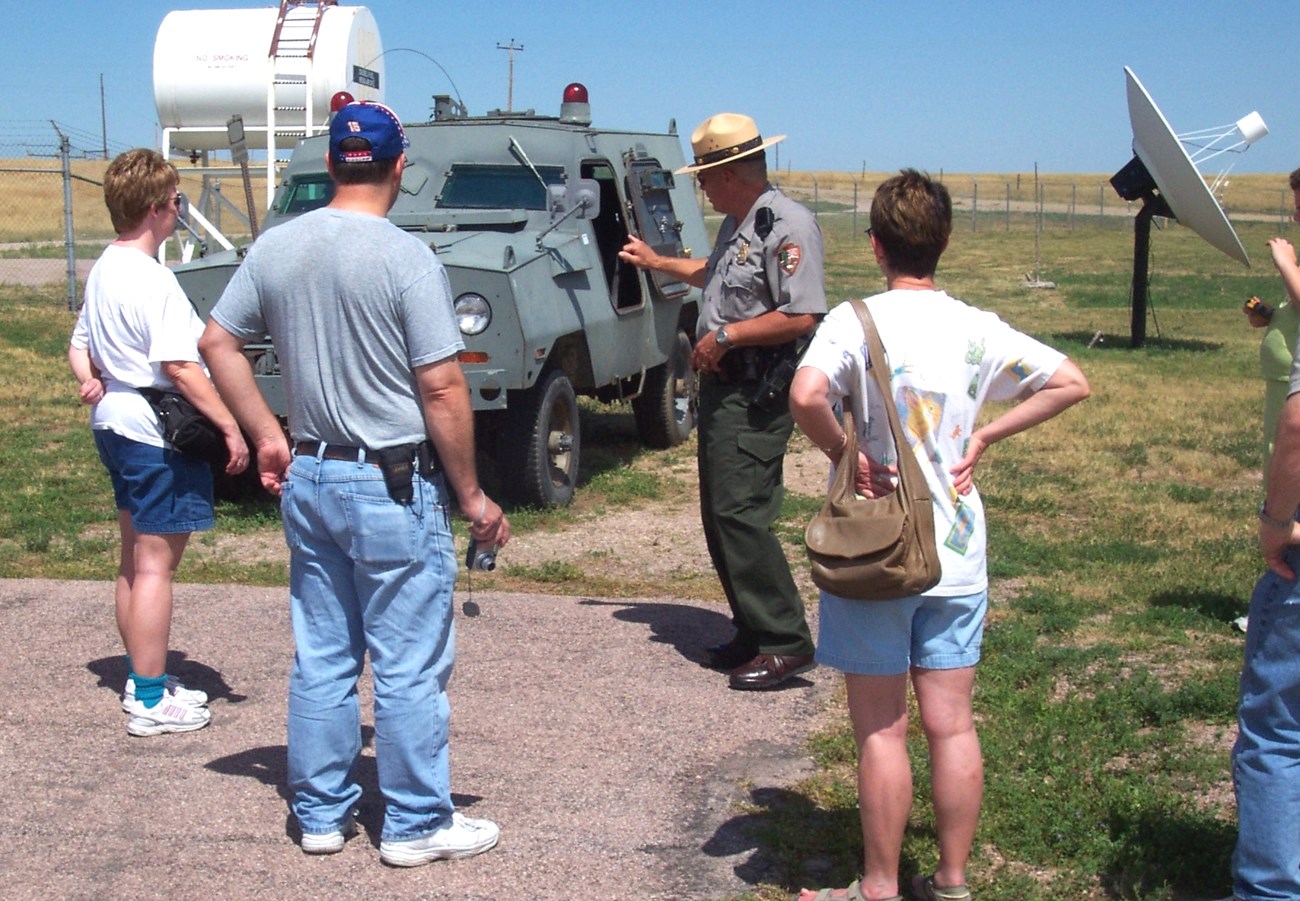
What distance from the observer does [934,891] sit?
339 centimetres

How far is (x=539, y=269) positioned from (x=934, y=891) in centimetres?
492

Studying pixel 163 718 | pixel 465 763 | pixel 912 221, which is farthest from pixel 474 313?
pixel 912 221

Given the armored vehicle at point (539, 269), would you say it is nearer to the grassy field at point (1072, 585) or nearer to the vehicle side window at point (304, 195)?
the vehicle side window at point (304, 195)

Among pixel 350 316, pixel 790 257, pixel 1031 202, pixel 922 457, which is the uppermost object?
pixel 1031 202

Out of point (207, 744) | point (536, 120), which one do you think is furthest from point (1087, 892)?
point (536, 120)

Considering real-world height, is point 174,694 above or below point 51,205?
below

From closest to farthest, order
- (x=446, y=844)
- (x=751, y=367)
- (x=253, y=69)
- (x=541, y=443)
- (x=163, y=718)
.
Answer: (x=446, y=844)
(x=163, y=718)
(x=751, y=367)
(x=541, y=443)
(x=253, y=69)

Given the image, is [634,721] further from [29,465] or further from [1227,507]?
[29,465]

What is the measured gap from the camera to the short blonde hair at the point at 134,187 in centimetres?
439

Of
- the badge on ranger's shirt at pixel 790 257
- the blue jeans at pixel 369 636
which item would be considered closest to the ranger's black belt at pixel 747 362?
the badge on ranger's shirt at pixel 790 257

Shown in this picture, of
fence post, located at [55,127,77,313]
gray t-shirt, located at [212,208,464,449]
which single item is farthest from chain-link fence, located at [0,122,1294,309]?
gray t-shirt, located at [212,208,464,449]

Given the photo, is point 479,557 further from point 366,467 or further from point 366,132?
point 366,132

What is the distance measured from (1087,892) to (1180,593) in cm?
308

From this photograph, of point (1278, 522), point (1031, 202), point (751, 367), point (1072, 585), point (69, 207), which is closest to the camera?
point (1278, 522)
